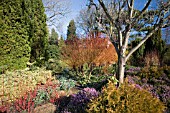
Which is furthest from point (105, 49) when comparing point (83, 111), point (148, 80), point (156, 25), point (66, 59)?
point (83, 111)

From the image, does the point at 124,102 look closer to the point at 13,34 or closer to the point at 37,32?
the point at 13,34

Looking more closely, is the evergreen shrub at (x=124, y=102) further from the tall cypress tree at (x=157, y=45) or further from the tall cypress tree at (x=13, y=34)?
the tall cypress tree at (x=157, y=45)

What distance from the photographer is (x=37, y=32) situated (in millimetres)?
9078

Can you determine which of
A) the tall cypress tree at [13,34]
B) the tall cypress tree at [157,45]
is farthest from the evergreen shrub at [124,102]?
the tall cypress tree at [157,45]

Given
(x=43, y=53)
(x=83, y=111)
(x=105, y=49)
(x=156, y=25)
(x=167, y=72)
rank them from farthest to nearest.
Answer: (x=43, y=53), (x=105, y=49), (x=167, y=72), (x=156, y=25), (x=83, y=111)

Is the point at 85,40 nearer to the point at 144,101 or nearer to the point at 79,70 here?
the point at 79,70

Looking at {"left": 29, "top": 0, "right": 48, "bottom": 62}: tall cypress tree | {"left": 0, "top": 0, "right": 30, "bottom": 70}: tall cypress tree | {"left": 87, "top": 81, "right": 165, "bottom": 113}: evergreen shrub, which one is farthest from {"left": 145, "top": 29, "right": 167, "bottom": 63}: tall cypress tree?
{"left": 87, "top": 81, "right": 165, "bottom": 113}: evergreen shrub

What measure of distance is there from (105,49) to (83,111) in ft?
17.6

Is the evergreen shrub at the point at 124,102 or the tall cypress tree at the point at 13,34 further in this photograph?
the tall cypress tree at the point at 13,34

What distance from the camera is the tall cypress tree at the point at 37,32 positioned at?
873 centimetres

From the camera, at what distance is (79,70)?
29.1ft

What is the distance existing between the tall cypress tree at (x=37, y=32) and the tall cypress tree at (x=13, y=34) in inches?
27.2

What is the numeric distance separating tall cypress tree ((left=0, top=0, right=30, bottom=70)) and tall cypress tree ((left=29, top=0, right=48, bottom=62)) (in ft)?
2.27

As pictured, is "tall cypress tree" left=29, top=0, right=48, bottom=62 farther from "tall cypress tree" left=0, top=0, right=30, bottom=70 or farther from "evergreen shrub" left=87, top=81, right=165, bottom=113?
"evergreen shrub" left=87, top=81, right=165, bottom=113
